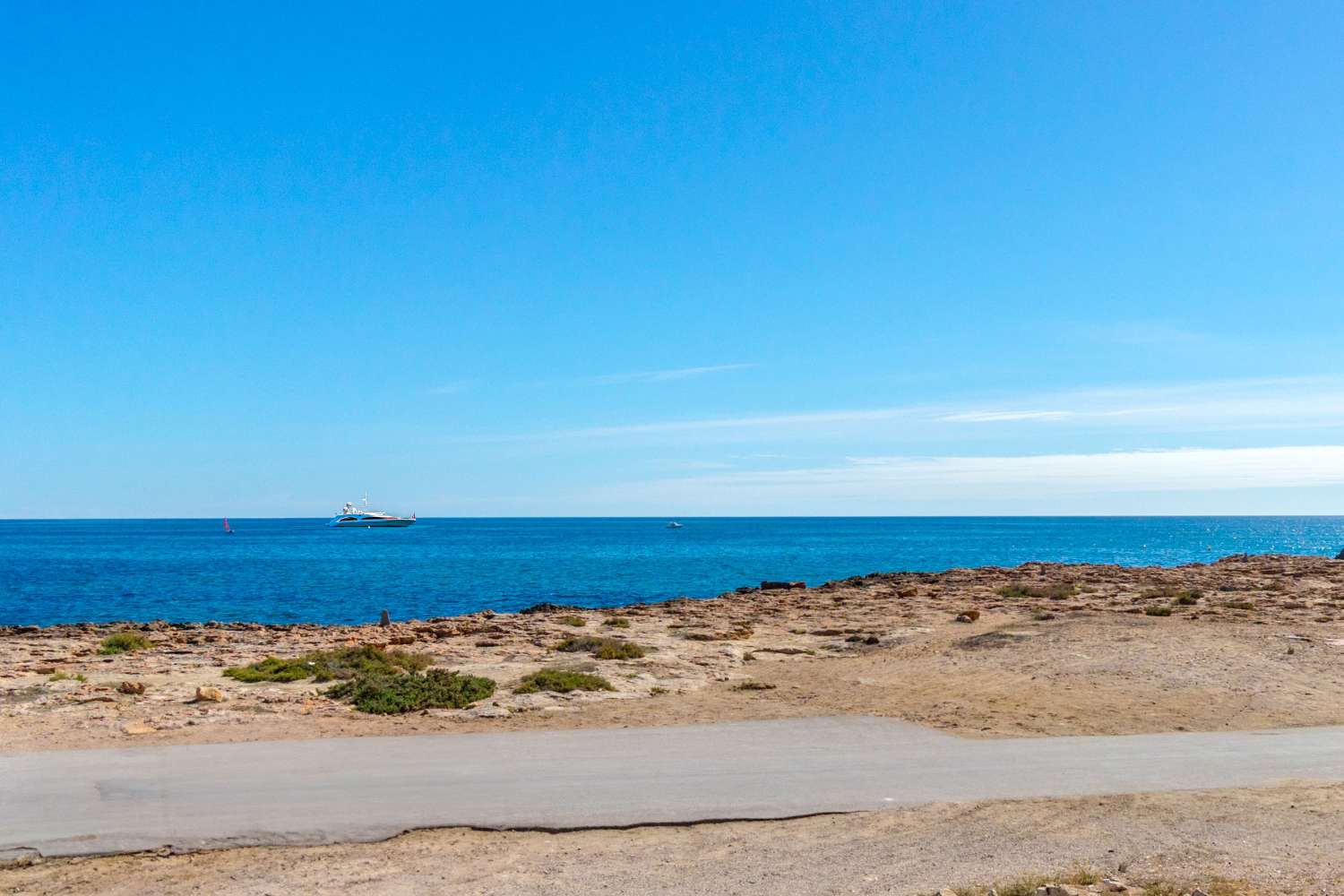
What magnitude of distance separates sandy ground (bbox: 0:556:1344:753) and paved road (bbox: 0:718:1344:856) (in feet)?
4.18

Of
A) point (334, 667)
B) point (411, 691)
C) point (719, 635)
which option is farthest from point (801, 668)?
point (334, 667)

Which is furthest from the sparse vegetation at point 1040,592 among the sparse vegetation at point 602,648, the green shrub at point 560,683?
the green shrub at point 560,683

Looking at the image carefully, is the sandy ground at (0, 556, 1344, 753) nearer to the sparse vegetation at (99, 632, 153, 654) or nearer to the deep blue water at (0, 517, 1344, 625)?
the sparse vegetation at (99, 632, 153, 654)

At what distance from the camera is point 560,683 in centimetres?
1792

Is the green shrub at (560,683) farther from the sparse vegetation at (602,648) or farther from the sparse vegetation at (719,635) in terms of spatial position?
the sparse vegetation at (719,635)

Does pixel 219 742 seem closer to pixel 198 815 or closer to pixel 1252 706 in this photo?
pixel 198 815

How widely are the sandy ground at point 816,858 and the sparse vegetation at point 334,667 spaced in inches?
394

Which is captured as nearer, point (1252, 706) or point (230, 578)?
point (1252, 706)

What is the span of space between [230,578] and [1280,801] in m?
70.7

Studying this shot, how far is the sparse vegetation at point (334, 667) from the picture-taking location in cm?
1900

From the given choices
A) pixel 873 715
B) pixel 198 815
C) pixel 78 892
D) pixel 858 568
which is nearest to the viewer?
pixel 78 892

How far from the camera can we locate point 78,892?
810 centimetres

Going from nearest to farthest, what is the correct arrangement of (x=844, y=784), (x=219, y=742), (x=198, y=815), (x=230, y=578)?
(x=198, y=815) < (x=844, y=784) < (x=219, y=742) < (x=230, y=578)

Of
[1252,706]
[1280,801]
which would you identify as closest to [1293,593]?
[1252,706]
